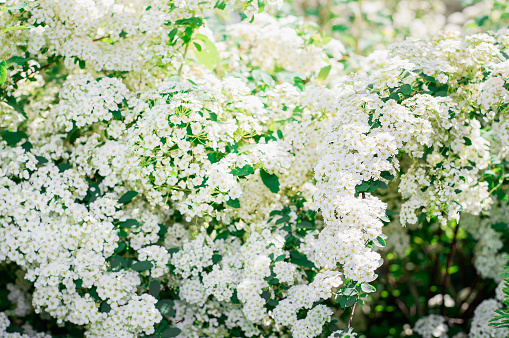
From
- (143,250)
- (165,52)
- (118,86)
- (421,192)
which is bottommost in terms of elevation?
(143,250)

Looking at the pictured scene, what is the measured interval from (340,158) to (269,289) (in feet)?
2.74

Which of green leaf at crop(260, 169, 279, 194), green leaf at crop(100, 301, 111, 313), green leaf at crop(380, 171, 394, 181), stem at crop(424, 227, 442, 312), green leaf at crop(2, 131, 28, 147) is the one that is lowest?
stem at crop(424, 227, 442, 312)

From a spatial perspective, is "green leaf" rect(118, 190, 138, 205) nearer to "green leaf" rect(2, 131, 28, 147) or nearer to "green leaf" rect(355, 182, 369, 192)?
"green leaf" rect(2, 131, 28, 147)

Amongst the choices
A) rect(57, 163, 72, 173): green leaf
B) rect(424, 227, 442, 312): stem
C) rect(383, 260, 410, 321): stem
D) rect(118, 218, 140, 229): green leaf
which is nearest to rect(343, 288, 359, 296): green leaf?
rect(118, 218, 140, 229): green leaf

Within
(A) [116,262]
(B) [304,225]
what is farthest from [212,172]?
(A) [116,262]

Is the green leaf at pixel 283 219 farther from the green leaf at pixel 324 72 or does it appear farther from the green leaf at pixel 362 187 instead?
the green leaf at pixel 324 72

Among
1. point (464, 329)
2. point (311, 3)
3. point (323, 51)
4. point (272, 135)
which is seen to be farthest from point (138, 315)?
point (311, 3)

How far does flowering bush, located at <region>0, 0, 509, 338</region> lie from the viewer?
2.24 meters

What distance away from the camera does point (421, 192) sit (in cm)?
252

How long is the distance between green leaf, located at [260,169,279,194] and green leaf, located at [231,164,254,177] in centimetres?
19

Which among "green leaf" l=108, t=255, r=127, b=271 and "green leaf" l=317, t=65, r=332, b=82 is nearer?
"green leaf" l=108, t=255, r=127, b=271

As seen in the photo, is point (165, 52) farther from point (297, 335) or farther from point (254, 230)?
point (297, 335)

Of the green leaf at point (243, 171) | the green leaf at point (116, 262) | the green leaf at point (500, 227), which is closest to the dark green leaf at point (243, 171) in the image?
the green leaf at point (243, 171)

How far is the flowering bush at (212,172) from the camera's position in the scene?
88.4 inches
